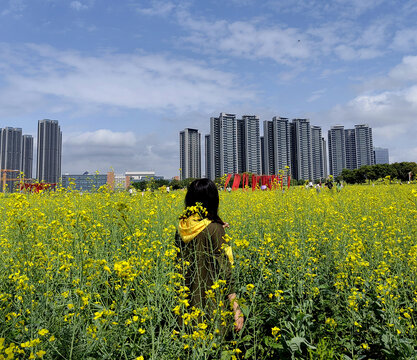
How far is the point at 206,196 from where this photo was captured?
208cm

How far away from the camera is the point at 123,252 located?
9.52 ft

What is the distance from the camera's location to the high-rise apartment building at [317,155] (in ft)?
267

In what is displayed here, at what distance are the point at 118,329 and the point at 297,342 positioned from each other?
1.13 meters

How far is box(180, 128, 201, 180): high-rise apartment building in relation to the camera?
83500 millimetres

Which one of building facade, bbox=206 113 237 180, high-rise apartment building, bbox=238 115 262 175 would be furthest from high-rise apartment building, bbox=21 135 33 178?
high-rise apartment building, bbox=238 115 262 175

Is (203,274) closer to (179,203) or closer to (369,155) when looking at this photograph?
(179,203)

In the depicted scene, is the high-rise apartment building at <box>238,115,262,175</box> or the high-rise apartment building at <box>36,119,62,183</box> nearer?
the high-rise apartment building at <box>238,115,262,175</box>

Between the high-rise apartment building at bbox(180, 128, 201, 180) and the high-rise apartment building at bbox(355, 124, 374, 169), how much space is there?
51.9 meters

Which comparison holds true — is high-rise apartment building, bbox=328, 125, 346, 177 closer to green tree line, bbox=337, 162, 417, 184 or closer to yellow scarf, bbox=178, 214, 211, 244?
green tree line, bbox=337, 162, 417, 184

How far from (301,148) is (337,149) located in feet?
89.7

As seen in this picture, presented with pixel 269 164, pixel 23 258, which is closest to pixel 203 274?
pixel 23 258

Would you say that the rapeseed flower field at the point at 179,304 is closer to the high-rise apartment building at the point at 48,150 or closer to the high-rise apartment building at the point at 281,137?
the high-rise apartment building at the point at 281,137

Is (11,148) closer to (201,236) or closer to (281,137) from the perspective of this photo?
(281,137)

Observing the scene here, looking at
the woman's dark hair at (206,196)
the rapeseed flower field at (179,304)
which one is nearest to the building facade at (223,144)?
the rapeseed flower field at (179,304)
